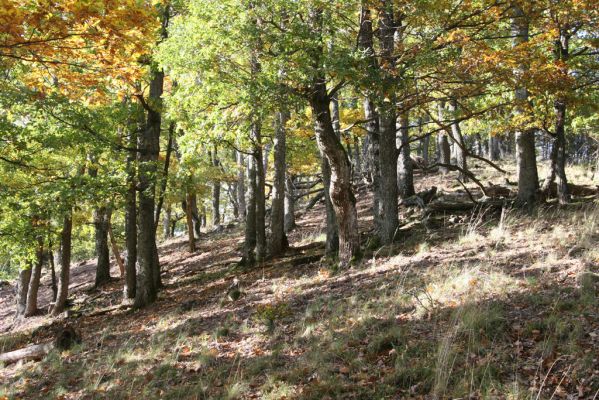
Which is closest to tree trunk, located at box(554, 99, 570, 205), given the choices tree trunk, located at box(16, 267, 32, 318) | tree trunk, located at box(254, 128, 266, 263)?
tree trunk, located at box(254, 128, 266, 263)

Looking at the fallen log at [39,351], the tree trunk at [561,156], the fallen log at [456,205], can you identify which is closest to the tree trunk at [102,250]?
the fallen log at [39,351]

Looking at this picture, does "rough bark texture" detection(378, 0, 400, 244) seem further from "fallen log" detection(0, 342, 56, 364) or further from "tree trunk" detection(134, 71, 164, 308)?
"fallen log" detection(0, 342, 56, 364)

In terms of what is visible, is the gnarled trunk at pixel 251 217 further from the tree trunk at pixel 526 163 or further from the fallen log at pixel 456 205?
the tree trunk at pixel 526 163

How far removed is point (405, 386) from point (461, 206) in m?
8.90

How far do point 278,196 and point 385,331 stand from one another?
309 inches

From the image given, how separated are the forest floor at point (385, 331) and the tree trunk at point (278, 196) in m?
1.65

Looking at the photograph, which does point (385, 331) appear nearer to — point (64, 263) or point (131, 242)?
point (131, 242)

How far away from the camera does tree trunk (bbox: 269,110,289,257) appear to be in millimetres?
13000

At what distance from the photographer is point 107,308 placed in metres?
13.2

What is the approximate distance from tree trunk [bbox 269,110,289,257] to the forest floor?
5.41 ft

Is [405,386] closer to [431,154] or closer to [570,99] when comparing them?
[570,99]

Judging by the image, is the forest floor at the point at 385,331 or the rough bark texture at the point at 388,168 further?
the rough bark texture at the point at 388,168

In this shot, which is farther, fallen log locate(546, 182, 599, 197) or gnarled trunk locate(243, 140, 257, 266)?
gnarled trunk locate(243, 140, 257, 266)

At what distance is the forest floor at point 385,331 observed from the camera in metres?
4.76
